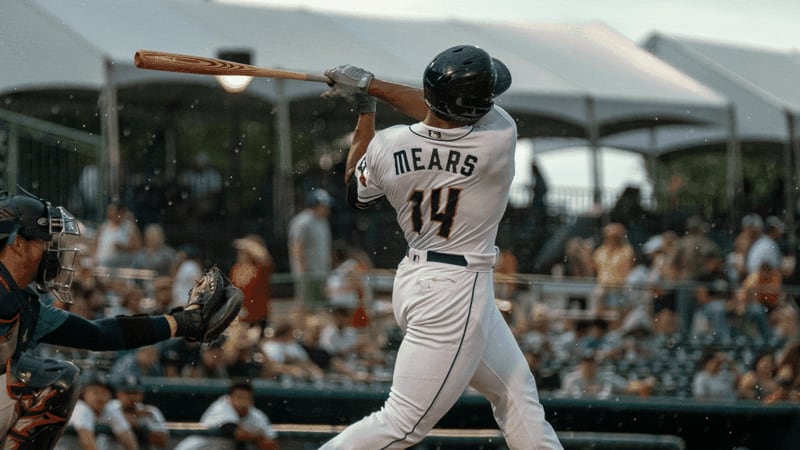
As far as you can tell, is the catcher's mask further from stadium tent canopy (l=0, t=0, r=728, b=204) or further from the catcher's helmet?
stadium tent canopy (l=0, t=0, r=728, b=204)

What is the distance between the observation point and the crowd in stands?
9898 millimetres

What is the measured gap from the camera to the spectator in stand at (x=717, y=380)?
1079 cm

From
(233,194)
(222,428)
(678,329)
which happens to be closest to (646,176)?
(233,194)

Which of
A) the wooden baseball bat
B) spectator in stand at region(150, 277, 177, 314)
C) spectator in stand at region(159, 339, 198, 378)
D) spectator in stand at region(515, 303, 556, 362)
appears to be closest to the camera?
the wooden baseball bat

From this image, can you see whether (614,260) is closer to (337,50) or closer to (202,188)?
(337,50)

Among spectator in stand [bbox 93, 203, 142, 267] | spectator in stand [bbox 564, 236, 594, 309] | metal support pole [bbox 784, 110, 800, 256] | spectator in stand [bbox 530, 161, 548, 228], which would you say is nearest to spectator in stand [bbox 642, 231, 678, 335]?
spectator in stand [bbox 564, 236, 594, 309]

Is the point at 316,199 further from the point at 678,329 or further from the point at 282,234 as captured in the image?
the point at 678,329

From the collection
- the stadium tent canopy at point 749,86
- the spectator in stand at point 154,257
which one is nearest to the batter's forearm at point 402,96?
the spectator in stand at point 154,257

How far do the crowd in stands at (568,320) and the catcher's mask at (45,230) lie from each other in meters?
3.81

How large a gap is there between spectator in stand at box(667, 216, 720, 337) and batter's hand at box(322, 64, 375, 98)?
6.86 meters

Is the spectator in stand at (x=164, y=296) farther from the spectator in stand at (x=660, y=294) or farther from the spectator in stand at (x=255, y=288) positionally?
the spectator in stand at (x=660, y=294)

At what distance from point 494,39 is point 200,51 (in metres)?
4.44

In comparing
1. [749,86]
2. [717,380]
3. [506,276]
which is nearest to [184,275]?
[506,276]

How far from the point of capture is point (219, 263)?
40.1 ft
